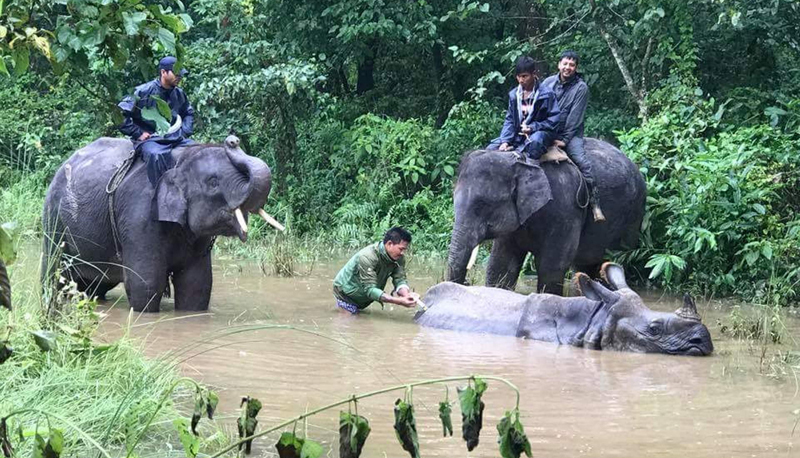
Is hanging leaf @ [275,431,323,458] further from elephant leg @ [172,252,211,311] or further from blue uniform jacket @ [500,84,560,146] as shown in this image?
blue uniform jacket @ [500,84,560,146]

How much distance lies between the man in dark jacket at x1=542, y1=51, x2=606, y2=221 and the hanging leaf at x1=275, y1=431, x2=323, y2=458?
27.5ft

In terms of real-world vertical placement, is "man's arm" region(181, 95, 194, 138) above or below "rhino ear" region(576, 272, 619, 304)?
above

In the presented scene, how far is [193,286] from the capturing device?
10.4 meters

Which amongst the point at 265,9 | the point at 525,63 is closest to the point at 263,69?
the point at 265,9

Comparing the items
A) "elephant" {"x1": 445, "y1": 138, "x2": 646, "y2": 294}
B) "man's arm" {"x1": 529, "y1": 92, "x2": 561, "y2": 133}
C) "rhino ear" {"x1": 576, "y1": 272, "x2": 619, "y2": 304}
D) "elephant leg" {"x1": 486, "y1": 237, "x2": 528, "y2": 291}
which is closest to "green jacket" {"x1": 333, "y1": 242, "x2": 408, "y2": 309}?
"elephant" {"x1": 445, "y1": 138, "x2": 646, "y2": 294}

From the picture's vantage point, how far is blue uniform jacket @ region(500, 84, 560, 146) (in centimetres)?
1150

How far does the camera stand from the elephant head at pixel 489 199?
11.0 metres

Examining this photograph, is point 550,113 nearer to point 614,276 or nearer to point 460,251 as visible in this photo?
point 460,251

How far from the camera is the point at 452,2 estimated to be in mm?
18484

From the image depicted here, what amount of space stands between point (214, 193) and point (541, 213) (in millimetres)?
3240

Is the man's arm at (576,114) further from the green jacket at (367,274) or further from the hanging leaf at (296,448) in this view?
the hanging leaf at (296,448)

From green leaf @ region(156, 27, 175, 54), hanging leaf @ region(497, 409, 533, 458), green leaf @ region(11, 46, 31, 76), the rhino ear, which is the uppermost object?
green leaf @ region(156, 27, 175, 54)

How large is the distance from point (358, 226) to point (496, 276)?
4.86 metres

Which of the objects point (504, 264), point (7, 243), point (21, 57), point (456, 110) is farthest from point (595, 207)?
point (7, 243)
